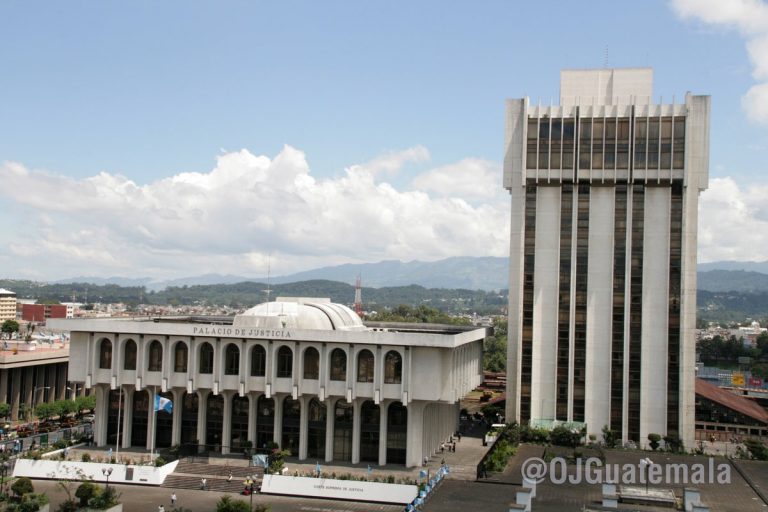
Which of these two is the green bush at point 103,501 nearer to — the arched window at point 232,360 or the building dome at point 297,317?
the arched window at point 232,360

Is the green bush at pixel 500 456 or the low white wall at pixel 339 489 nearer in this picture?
the low white wall at pixel 339 489

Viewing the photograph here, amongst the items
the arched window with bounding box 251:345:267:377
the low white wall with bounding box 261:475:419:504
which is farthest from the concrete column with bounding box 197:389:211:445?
the low white wall with bounding box 261:475:419:504

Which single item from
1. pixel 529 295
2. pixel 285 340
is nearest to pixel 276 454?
pixel 285 340

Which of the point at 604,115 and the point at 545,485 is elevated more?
the point at 604,115

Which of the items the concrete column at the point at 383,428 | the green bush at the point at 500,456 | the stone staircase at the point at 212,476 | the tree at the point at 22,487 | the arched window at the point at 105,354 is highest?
the arched window at the point at 105,354

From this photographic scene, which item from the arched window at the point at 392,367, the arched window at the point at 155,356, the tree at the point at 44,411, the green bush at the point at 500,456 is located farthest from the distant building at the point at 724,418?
the tree at the point at 44,411

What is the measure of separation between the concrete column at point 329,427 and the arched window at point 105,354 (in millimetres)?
19752

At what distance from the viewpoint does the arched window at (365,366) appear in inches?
2539

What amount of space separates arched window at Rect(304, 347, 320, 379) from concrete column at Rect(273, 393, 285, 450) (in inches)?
125

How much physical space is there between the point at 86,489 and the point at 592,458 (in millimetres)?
38803

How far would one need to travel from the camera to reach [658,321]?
77.0 m

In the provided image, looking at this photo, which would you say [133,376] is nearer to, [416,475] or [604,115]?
[416,475]

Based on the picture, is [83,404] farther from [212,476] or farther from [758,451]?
[758,451]

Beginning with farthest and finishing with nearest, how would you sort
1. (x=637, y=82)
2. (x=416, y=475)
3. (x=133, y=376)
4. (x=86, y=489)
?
1. (x=637, y=82)
2. (x=133, y=376)
3. (x=416, y=475)
4. (x=86, y=489)
